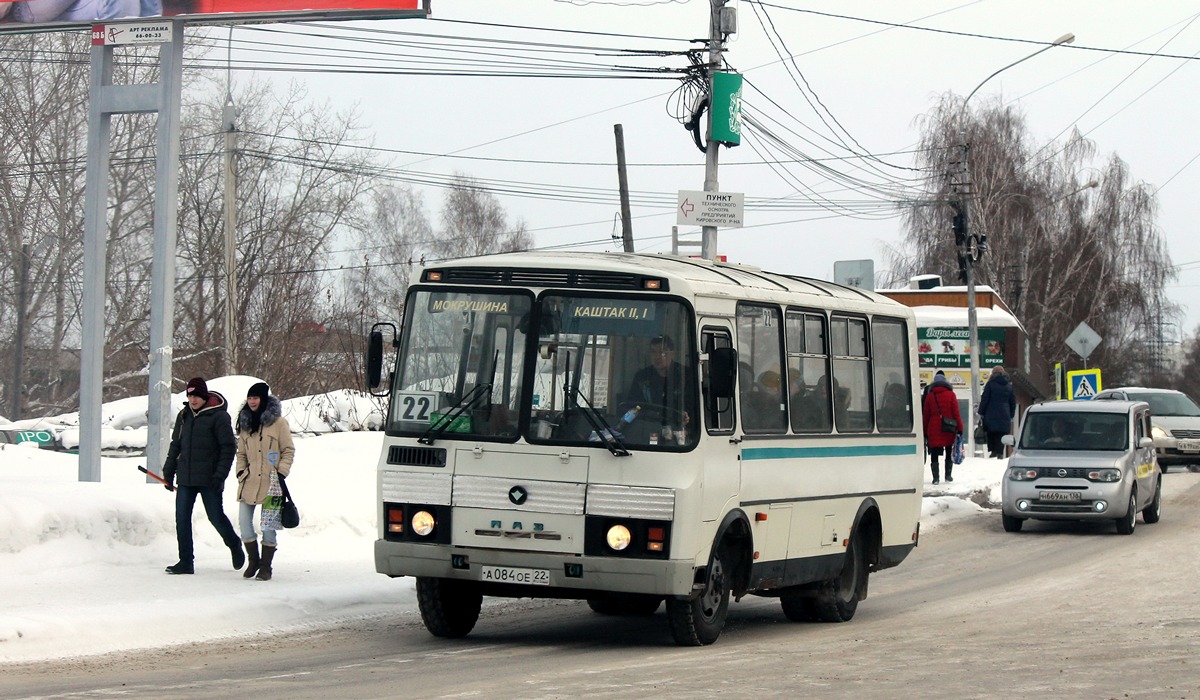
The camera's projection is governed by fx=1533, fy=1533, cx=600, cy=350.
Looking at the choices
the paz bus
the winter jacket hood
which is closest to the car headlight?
the paz bus

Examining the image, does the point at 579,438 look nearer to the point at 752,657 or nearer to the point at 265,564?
the point at 752,657

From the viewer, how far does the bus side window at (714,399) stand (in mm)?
10219

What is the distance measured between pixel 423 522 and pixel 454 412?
0.77 metres

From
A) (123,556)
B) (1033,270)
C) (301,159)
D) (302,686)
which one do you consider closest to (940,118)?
(1033,270)

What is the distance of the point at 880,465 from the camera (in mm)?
13391

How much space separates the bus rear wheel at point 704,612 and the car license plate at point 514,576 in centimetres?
88

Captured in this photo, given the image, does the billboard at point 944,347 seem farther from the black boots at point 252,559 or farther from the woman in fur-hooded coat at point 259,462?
the black boots at point 252,559

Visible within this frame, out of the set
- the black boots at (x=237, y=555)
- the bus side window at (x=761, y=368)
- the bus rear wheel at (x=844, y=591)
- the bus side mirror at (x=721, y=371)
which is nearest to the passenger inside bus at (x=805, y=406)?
the bus side window at (x=761, y=368)

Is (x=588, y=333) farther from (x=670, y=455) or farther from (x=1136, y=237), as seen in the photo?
(x=1136, y=237)

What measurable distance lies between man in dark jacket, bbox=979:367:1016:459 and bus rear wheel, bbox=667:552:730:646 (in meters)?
18.7

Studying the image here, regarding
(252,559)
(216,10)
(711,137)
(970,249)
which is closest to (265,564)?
(252,559)

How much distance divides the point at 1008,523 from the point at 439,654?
516 inches

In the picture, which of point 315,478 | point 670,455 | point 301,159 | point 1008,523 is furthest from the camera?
point 301,159

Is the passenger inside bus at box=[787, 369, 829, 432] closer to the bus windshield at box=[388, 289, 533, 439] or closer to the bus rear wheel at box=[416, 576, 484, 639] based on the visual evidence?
the bus windshield at box=[388, 289, 533, 439]
